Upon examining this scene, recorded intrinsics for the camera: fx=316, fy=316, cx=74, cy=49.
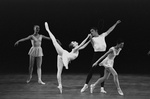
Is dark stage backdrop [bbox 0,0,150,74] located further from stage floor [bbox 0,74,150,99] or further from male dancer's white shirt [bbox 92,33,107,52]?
male dancer's white shirt [bbox 92,33,107,52]

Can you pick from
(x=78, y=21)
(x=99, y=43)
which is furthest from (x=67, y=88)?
(x=78, y=21)

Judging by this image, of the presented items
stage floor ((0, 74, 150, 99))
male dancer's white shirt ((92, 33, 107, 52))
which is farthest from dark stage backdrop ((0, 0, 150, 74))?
male dancer's white shirt ((92, 33, 107, 52))

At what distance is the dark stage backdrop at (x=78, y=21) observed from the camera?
9.96 m

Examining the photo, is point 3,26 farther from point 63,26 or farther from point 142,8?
point 142,8

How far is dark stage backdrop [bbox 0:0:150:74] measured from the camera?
996 cm

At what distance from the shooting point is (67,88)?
20.5 feet

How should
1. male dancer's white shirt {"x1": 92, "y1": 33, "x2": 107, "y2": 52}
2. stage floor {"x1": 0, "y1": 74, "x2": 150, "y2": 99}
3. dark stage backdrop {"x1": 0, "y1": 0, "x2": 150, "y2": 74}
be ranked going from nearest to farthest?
stage floor {"x1": 0, "y1": 74, "x2": 150, "y2": 99} → male dancer's white shirt {"x1": 92, "y1": 33, "x2": 107, "y2": 52} → dark stage backdrop {"x1": 0, "y1": 0, "x2": 150, "y2": 74}

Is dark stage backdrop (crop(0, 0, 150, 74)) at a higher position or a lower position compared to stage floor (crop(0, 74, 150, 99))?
higher

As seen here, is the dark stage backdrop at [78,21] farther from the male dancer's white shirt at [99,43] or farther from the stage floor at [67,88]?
the male dancer's white shirt at [99,43]

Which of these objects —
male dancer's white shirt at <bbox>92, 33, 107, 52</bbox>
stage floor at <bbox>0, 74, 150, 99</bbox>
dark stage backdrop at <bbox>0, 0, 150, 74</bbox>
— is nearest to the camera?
stage floor at <bbox>0, 74, 150, 99</bbox>

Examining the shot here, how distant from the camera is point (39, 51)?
691 centimetres

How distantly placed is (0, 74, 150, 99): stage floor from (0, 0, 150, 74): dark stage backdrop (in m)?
2.05

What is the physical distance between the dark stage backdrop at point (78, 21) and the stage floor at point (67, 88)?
2.05 m

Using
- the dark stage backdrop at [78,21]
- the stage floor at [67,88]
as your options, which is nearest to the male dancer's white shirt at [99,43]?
the stage floor at [67,88]
